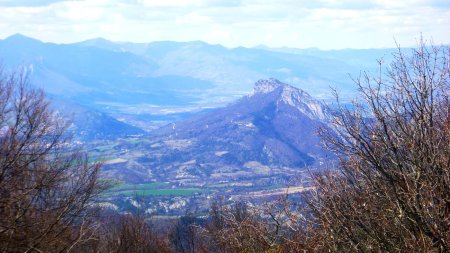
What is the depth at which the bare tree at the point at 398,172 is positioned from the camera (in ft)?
25.4

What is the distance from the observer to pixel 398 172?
8.36 meters

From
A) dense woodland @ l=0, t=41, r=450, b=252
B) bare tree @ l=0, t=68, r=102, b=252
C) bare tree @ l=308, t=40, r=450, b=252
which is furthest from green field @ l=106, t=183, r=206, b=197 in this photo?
bare tree @ l=308, t=40, r=450, b=252

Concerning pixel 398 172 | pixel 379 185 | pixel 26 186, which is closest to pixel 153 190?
pixel 26 186

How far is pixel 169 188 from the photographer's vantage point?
132250 millimetres

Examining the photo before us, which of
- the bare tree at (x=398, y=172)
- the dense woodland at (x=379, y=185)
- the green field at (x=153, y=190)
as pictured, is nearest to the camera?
the bare tree at (x=398, y=172)

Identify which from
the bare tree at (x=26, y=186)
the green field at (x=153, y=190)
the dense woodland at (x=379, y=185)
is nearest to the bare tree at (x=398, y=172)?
the dense woodland at (x=379, y=185)

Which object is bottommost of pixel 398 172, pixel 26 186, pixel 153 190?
pixel 153 190

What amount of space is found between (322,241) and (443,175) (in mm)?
2533

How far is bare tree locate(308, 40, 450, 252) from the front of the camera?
25.4 ft

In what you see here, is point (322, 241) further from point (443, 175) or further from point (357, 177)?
point (443, 175)

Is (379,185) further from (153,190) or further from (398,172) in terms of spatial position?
(153,190)

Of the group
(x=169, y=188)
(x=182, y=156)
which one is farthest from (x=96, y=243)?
(x=182, y=156)

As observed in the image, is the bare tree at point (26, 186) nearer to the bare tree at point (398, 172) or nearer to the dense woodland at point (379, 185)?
the dense woodland at point (379, 185)

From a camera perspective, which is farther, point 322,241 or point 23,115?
point 23,115
